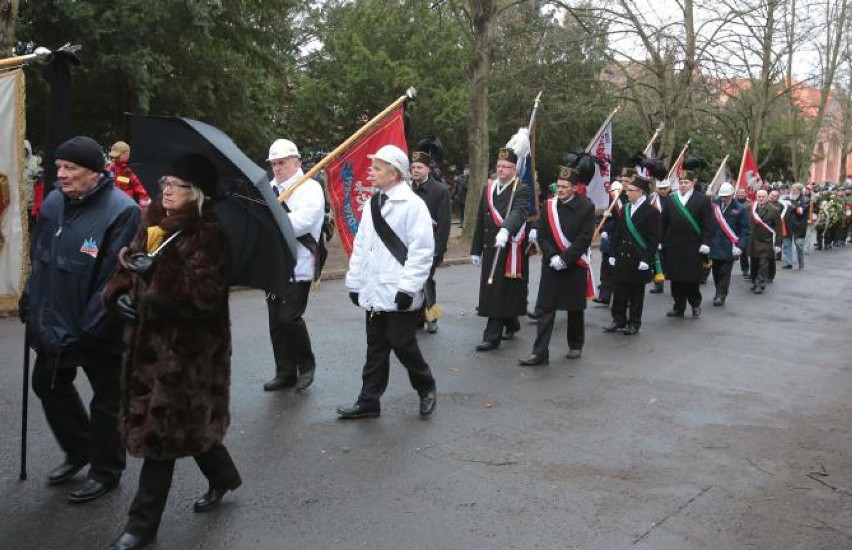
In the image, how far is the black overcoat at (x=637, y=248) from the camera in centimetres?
1030

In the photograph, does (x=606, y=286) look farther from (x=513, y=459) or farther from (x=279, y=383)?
(x=513, y=459)

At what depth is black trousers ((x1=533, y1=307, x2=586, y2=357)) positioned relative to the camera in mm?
8477

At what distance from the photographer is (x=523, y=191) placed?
9.10m

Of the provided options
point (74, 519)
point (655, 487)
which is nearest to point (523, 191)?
point (655, 487)

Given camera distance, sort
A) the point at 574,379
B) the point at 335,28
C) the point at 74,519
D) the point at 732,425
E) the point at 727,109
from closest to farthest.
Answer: the point at 74,519 < the point at 732,425 < the point at 574,379 < the point at 727,109 < the point at 335,28

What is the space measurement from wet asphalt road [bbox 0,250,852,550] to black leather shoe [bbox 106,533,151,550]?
15cm

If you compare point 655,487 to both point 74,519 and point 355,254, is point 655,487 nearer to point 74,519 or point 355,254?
point 355,254

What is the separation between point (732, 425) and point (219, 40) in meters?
14.7

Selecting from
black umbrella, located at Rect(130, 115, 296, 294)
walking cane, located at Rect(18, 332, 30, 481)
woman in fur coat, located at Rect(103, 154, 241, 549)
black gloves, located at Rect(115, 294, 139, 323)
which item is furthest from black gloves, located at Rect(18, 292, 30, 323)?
black umbrella, located at Rect(130, 115, 296, 294)

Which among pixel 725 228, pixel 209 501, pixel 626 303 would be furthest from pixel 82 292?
pixel 725 228

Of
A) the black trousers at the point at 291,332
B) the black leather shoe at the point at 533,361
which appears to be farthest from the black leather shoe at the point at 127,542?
the black leather shoe at the point at 533,361

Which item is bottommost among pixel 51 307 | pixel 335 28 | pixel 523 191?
pixel 51 307

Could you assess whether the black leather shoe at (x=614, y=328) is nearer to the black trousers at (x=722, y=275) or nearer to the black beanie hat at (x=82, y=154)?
the black trousers at (x=722, y=275)

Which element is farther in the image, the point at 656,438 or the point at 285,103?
the point at 285,103
